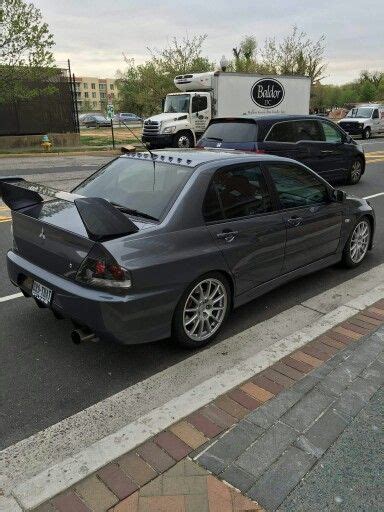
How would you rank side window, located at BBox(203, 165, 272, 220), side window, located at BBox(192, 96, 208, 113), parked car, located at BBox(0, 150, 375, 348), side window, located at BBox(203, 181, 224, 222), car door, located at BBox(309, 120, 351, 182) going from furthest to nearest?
1. side window, located at BBox(192, 96, 208, 113)
2. car door, located at BBox(309, 120, 351, 182)
3. side window, located at BBox(203, 165, 272, 220)
4. side window, located at BBox(203, 181, 224, 222)
5. parked car, located at BBox(0, 150, 375, 348)

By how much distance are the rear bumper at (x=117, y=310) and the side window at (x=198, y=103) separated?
17997 millimetres

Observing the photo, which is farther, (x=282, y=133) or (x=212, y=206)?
(x=282, y=133)

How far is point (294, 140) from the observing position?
10133mm

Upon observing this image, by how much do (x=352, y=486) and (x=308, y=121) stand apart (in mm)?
9264

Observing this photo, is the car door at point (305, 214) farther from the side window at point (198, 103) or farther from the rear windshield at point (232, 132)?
the side window at point (198, 103)

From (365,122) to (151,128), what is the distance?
1536cm

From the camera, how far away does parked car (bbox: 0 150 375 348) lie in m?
3.12

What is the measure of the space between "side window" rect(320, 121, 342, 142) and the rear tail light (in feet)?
29.1

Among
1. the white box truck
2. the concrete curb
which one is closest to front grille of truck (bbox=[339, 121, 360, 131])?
the white box truck

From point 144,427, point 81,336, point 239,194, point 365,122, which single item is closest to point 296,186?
point 239,194

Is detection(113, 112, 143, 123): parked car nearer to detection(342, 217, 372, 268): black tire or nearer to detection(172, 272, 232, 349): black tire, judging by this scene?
detection(172, 272, 232, 349): black tire

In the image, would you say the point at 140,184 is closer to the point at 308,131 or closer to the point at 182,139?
the point at 308,131

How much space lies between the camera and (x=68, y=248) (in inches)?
129

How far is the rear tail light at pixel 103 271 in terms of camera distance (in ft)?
10.00
